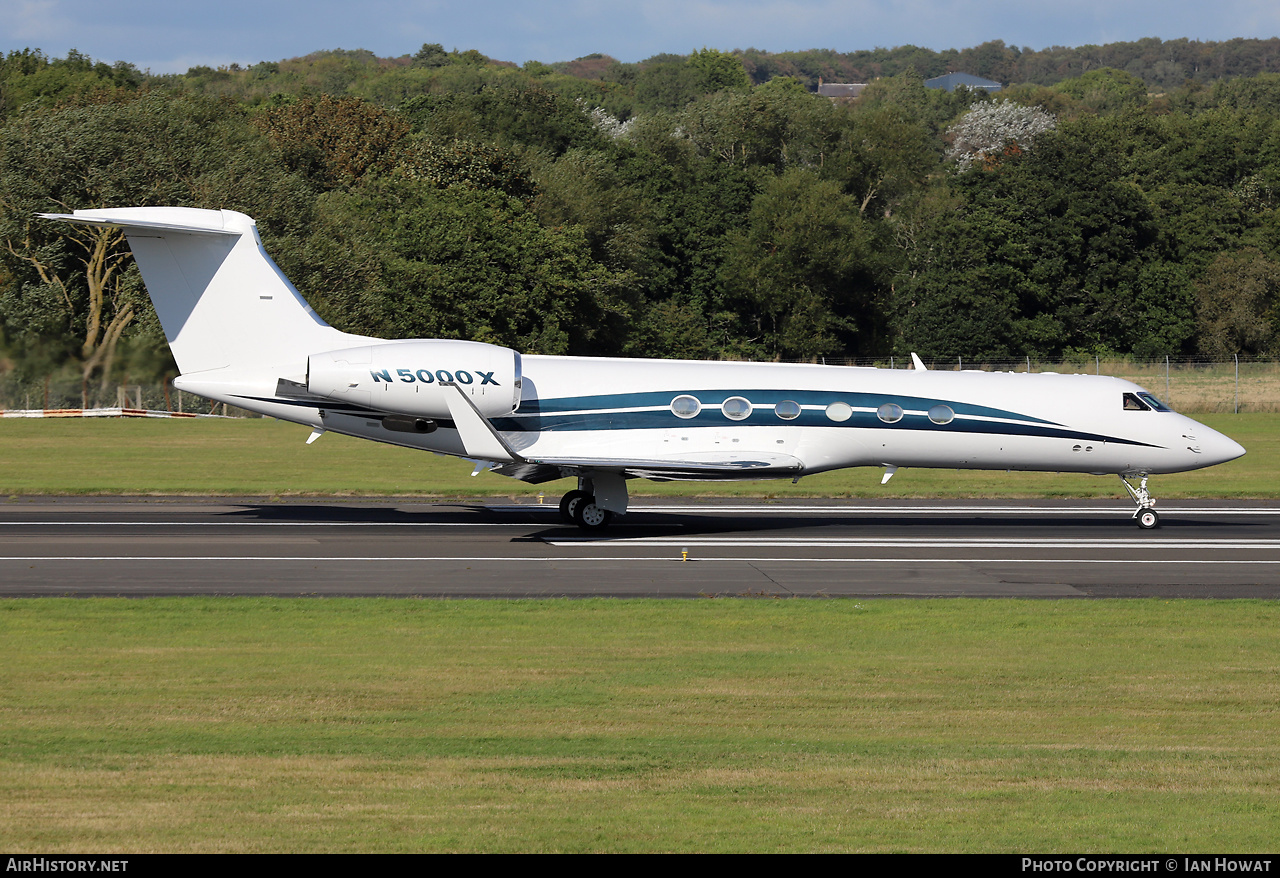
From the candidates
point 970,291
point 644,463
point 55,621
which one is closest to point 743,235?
point 970,291

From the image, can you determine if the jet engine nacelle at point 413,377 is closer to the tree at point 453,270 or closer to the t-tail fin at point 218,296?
the t-tail fin at point 218,296

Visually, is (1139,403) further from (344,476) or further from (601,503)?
(344,476)

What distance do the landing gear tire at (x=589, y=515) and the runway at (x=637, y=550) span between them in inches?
10.8

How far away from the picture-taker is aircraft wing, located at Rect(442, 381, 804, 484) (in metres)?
22.0

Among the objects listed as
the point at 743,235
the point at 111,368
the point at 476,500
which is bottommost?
the point at 476,500

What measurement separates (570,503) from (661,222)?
228 ft

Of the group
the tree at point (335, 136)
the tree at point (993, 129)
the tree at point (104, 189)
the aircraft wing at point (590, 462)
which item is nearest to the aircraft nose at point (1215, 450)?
the aircraft wing at point (590, 462)

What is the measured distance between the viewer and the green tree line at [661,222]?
55.5 meters

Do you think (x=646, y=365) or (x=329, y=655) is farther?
(x=646, y=365)

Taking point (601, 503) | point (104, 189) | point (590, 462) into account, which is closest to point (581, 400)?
point (590, 462)

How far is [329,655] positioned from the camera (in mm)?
13500

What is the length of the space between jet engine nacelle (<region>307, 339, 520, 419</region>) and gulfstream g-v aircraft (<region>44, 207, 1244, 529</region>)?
3 cm

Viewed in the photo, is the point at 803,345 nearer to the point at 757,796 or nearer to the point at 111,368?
the point at 111,368
